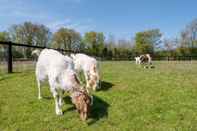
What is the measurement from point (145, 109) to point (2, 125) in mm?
3318

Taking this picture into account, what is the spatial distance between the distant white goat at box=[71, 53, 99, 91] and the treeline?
1625 inches

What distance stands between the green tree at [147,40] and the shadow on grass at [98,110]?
197ft

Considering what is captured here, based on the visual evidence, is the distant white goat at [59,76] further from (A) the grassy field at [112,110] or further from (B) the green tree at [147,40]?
(B) the green tree at [147,40]

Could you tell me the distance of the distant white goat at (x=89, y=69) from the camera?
7.11 meters

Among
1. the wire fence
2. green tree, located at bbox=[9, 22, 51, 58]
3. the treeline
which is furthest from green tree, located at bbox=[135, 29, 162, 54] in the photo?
the wire fence

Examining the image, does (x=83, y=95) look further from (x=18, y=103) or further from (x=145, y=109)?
(x=18, y=103)

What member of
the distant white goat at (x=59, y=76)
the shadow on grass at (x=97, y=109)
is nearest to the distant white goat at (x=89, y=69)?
the shadow on grass at (x=97, y=109)

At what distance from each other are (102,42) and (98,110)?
65945 millimetres

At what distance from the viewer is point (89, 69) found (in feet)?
25.7

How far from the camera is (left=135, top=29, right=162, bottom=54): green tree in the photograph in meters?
65.3

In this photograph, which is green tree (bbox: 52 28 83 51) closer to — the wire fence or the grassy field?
the wire fence

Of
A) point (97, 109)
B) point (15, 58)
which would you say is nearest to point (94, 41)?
point (15, 58)

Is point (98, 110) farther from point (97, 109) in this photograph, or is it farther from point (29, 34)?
point (29, 34)

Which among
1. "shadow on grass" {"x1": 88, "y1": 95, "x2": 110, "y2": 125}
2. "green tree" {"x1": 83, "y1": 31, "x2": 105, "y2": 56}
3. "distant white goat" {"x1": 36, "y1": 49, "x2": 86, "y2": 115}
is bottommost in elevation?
"shadow on grass" {"x1": 88, "y1": 95, "x2": 110, "y2": 125}
